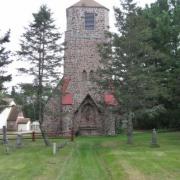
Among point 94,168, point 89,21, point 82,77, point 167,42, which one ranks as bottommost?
point 94,168

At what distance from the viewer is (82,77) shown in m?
51.5

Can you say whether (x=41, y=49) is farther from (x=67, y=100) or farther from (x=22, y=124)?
(x=22, y=124)

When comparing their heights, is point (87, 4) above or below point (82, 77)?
above

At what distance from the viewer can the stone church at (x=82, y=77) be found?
165 ft

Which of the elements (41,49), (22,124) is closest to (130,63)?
(41,49)

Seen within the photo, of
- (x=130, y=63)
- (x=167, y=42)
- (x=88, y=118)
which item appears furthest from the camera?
(x=167, y=42)

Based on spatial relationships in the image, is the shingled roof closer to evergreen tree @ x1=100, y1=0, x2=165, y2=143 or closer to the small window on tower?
the small window on tower

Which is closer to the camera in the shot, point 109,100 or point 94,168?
point 94,168

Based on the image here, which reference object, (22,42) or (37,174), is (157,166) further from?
(22,42)

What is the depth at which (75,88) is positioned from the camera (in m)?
51.3

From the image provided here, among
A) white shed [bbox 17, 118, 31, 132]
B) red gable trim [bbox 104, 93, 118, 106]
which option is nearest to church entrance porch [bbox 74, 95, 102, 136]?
red gable trim [bbox 104, 93, 118, 106]

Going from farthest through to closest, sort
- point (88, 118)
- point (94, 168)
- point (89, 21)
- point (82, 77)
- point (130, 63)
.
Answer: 1. point (89, 21)
2. point (82, 77)
3. point (88, 118)
4. point (130, 63)
5. point (94, 168)

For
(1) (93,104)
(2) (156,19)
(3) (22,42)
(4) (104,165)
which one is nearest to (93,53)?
(1) (93,104)

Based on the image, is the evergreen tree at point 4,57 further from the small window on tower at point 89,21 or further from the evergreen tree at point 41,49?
the small window on tower at point 89,21
